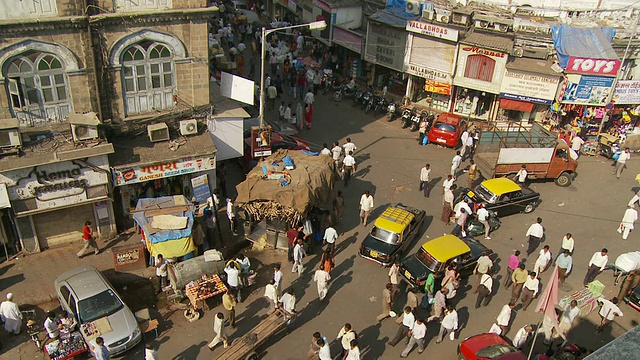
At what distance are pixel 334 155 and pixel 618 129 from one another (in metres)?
17.3

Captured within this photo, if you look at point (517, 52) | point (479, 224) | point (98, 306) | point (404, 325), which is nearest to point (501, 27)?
point (517, 52)

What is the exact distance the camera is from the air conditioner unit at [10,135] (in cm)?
1814

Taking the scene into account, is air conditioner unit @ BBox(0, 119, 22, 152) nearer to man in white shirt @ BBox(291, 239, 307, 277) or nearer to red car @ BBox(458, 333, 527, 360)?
man in white shirt @ BBox(291, 239, 307, 277)

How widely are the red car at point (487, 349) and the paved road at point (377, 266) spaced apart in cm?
119

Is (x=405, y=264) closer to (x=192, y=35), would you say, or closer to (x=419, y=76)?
(x=192, y=35)

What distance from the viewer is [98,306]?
1662 centimetres

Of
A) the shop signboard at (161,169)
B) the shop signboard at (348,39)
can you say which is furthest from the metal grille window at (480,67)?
the shop signboard at (161,169)

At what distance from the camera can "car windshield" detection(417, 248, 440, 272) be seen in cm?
1869

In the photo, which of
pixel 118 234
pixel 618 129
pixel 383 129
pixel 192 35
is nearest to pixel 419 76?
pixel 383 129

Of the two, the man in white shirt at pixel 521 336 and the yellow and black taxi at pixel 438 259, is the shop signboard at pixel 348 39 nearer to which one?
the yellow and black taxi at pixel 438 259

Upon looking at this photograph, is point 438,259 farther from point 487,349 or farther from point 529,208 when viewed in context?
point 529,208

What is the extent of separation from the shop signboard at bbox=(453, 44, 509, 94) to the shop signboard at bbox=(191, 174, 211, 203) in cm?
1728

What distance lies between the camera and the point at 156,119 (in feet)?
70.6

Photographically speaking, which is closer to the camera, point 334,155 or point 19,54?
point 19,54
